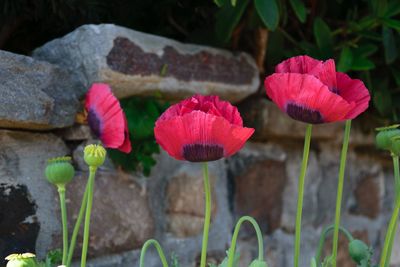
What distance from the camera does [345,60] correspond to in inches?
46.8

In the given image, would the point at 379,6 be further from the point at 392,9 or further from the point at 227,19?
the point at 227,19

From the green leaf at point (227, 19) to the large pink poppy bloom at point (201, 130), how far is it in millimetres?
415

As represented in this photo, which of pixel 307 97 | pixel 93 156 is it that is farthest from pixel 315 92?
pixel 93 156

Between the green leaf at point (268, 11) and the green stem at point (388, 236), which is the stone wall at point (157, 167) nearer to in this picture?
the green leaf at point (268, 11)

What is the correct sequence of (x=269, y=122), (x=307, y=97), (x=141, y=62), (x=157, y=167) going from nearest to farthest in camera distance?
(x=307, y=97)
(x=141, y=62)
(x=157, y=167)
(x=269, y=122)

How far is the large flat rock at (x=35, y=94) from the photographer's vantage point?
868 mm

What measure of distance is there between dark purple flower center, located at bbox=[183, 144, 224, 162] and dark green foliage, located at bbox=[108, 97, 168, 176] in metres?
0.32

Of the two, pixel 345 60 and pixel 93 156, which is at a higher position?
pixel 345 60

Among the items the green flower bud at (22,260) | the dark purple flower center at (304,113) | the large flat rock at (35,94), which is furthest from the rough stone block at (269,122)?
the green flower bud at (22,260)

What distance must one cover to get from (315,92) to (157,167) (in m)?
0.45

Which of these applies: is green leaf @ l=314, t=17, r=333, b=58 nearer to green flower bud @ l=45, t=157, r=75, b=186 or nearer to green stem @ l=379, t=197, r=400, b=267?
green stem @ l=379, t=197, r=400, b=267

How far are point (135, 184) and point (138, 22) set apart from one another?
1.07ft

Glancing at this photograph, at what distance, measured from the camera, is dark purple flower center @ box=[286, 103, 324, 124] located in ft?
2.48

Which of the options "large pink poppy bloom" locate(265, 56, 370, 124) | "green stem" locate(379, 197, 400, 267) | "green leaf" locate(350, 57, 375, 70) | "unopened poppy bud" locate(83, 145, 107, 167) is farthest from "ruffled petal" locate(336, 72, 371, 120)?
"green leaf" locate(350, 57, 375, 70)
